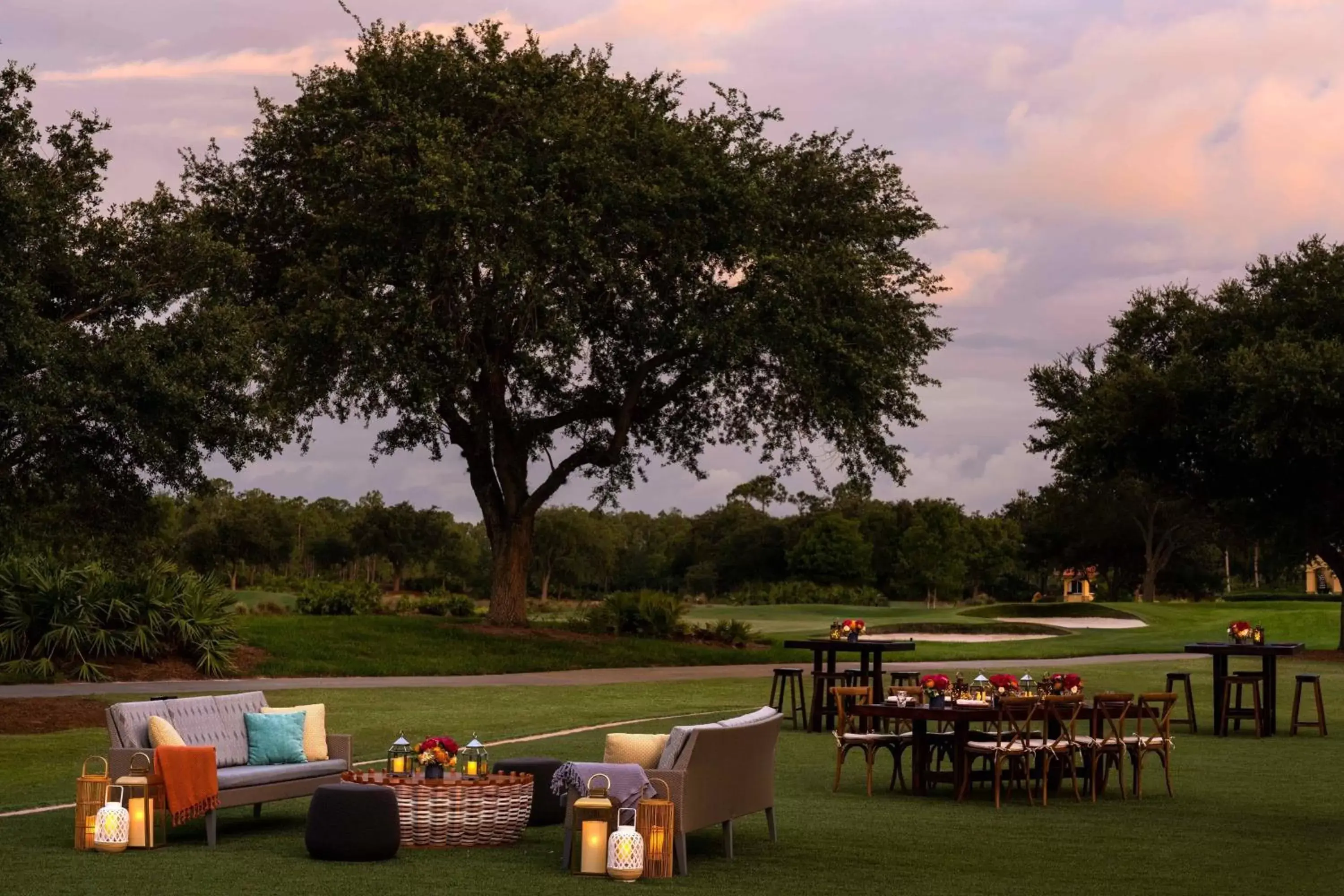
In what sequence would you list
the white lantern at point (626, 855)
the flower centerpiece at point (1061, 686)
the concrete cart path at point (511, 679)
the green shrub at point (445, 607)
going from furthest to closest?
the green shrub at point (445, 607)
the concrete cart path at point (511, 679)
the flower centerpiece at point (1061, 686)
the white lantern at point (626, 855)

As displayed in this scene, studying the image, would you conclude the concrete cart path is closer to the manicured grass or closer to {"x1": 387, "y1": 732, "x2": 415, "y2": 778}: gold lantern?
the manicured grass

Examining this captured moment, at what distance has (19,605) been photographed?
2823 centimetres

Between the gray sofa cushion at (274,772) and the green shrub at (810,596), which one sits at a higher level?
the green shrub at (810,596)

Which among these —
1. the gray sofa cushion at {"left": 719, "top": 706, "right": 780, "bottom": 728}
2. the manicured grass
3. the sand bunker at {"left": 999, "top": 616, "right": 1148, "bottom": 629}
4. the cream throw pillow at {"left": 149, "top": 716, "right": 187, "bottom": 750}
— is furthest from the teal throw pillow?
the sand bunker at {"left": 999, "top": 616, "right": 1148, "bottom": 629}

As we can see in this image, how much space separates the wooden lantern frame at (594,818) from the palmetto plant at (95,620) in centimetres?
1797

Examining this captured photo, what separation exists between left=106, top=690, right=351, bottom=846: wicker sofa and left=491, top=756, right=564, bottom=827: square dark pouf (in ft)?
4.92

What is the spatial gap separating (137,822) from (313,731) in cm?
226

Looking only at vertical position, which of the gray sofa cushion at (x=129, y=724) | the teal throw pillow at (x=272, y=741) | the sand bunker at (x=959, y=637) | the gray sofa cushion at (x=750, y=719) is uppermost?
the gray sofa cushion at (x=750, y=719)

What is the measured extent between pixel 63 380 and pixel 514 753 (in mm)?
7431

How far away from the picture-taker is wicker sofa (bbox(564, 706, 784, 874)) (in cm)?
1129

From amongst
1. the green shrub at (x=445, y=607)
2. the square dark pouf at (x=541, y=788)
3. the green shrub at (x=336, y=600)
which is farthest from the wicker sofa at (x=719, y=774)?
the green shrub at (x=445, y=607)

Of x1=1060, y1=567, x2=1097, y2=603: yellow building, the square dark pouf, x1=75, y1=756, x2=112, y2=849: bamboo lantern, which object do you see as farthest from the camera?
x1=1060, y1=567, x2=1097, y2=603: yellow building

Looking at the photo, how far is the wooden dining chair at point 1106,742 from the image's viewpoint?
602 inches

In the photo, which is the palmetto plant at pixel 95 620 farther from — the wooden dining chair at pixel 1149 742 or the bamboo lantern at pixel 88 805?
the wooden dining chair at pixel 1149 742
